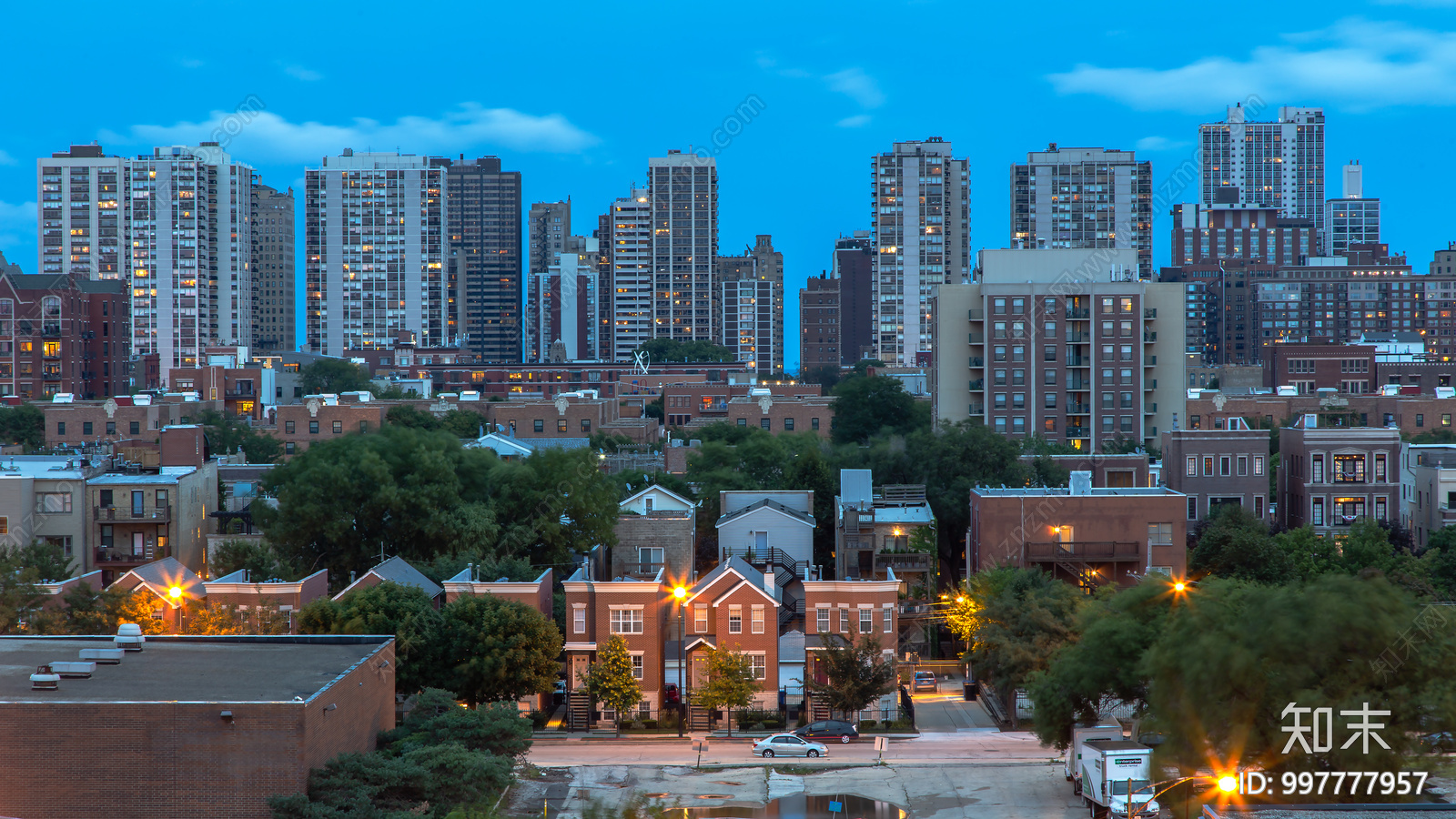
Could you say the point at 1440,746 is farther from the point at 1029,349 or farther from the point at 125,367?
the point at 125,367

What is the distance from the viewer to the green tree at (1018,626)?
1599 inches

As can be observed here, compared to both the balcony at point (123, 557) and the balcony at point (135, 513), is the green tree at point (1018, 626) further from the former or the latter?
the balcony at point (123, 557)

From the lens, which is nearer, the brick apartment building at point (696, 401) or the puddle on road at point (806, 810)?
the puddle on road at point (806, 810)

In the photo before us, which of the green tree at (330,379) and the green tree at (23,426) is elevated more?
the green tree at (330,379)

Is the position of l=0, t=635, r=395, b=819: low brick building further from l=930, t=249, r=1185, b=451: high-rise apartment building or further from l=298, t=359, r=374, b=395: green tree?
l=298, t=359, r=374, b=395: green tree

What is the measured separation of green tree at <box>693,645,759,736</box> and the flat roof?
38.1 feet

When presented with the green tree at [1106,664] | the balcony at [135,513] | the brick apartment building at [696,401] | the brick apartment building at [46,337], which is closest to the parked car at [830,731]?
the green tree at [1106,664]

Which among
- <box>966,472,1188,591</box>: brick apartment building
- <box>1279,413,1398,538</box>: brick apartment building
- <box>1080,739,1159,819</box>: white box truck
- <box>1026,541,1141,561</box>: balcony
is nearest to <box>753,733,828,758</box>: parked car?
<box>1080,739,1159,819</box>: white box truck

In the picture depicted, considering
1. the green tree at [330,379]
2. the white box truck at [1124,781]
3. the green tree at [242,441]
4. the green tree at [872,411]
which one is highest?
the green tree at [330,379]

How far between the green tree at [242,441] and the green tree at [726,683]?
6459cm

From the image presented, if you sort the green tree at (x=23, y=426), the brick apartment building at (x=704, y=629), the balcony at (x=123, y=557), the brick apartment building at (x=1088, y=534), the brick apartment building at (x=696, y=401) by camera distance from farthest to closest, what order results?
the brick apartment building at (x=696, y=401), the green tree at (x=23, y=426), the balcony at (x=123, y=557), the brick apartment building at (x=1088, y=534), the brick apartment building at (x=704, y=629)

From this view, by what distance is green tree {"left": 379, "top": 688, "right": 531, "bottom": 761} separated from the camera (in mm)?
31094

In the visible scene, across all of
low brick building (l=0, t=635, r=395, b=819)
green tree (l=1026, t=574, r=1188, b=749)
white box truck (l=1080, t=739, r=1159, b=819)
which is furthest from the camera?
green tree (l=1026, t=574, r=1188, b=749)

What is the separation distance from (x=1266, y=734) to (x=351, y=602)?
26798mm
